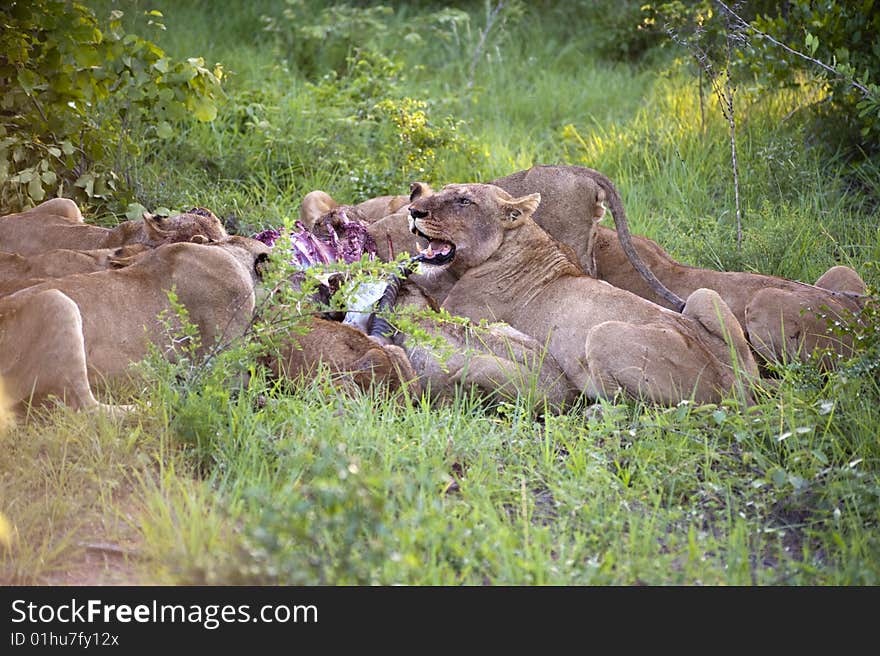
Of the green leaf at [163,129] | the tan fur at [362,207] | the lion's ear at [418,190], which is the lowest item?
the tan fur at [362,207]

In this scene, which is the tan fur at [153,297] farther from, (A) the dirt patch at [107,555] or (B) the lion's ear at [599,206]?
(B) the lion's ear at [599,206]

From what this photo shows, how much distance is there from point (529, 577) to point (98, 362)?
2.80 meters

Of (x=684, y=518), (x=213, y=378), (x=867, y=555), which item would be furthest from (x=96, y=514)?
(x=867, y=555)

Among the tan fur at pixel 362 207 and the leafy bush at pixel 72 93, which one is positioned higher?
the leafy bush at pixel 72 93

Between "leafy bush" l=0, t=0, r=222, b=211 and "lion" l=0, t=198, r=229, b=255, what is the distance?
57 cm

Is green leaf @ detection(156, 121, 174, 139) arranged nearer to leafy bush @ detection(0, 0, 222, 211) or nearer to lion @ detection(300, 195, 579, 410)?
leafy bush @ detection(0, 0, 222, 211)

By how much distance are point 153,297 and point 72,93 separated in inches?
103

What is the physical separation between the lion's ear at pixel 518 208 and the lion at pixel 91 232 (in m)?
1.90

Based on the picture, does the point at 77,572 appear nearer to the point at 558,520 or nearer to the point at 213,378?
the point at 213,378

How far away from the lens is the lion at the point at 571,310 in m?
6.26

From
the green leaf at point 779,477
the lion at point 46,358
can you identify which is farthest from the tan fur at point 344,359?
the green leaf at point 779,477

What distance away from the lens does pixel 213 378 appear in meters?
5.57

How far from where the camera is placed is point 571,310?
273 inches
